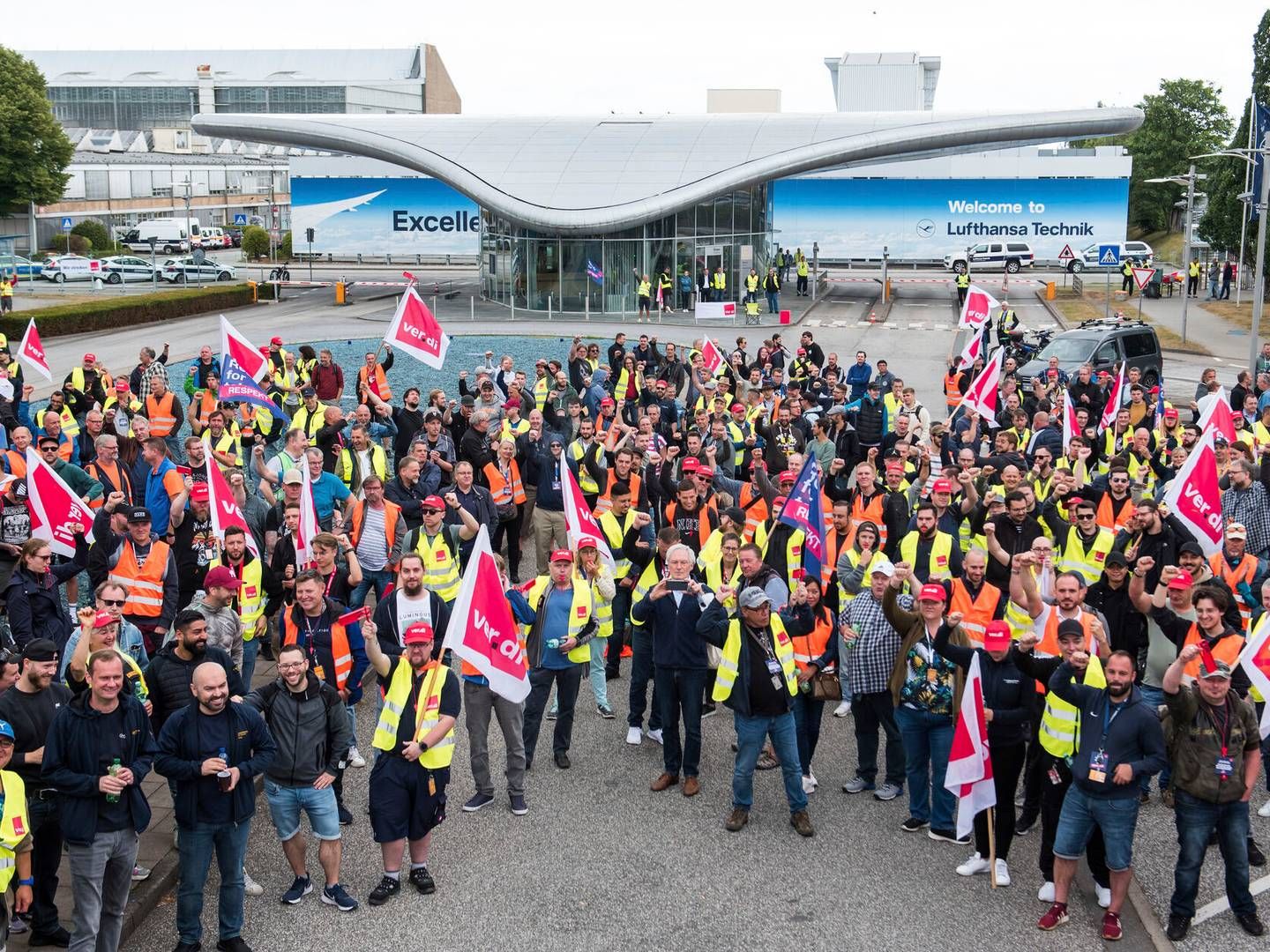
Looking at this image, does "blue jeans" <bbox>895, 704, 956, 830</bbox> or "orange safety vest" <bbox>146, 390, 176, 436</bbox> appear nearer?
"blue jeans" <bbox>895, 704, 956, 830</bbox>

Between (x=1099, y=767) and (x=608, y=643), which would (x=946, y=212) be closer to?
(x=608, y=643)

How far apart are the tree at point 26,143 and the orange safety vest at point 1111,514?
69.6 meters

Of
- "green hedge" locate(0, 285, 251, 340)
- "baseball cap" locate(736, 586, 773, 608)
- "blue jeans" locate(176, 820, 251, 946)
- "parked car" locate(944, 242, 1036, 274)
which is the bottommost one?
"blue jeans" locate(176, 820, 251, 946)

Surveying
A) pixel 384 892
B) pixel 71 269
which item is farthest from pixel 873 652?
pixel 71 269

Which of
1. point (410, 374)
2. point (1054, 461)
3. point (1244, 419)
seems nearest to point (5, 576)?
point (1054, 461)

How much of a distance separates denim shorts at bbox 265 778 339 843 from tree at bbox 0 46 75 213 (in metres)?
70.6

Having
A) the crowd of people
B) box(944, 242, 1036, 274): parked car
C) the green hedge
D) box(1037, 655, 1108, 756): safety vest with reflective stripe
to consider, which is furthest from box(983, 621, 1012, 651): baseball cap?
box(944, 242, 1036, 274): parked car

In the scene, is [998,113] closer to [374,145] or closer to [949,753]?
[374,145]

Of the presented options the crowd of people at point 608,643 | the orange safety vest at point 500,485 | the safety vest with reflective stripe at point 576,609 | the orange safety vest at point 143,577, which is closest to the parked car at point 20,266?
the crowd of people at point 608,643

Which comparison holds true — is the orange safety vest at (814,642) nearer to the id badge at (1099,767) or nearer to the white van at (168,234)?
the id badge at (1099,767)

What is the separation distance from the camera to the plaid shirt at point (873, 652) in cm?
971

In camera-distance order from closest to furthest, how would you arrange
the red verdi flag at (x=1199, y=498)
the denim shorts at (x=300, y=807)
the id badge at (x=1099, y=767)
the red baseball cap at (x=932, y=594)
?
the id badge at (x=1099, y=767) → the denim shorts at (x=300, y=807) → the red baseball cap at (x=932, y=594) → the red verdi flag at (x=1199, y=498)

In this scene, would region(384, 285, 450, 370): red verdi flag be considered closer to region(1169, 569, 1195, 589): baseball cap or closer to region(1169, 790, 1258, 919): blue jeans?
region(1169, 569, 1195, 589): baseball cap

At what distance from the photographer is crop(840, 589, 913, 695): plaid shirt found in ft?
31.9
